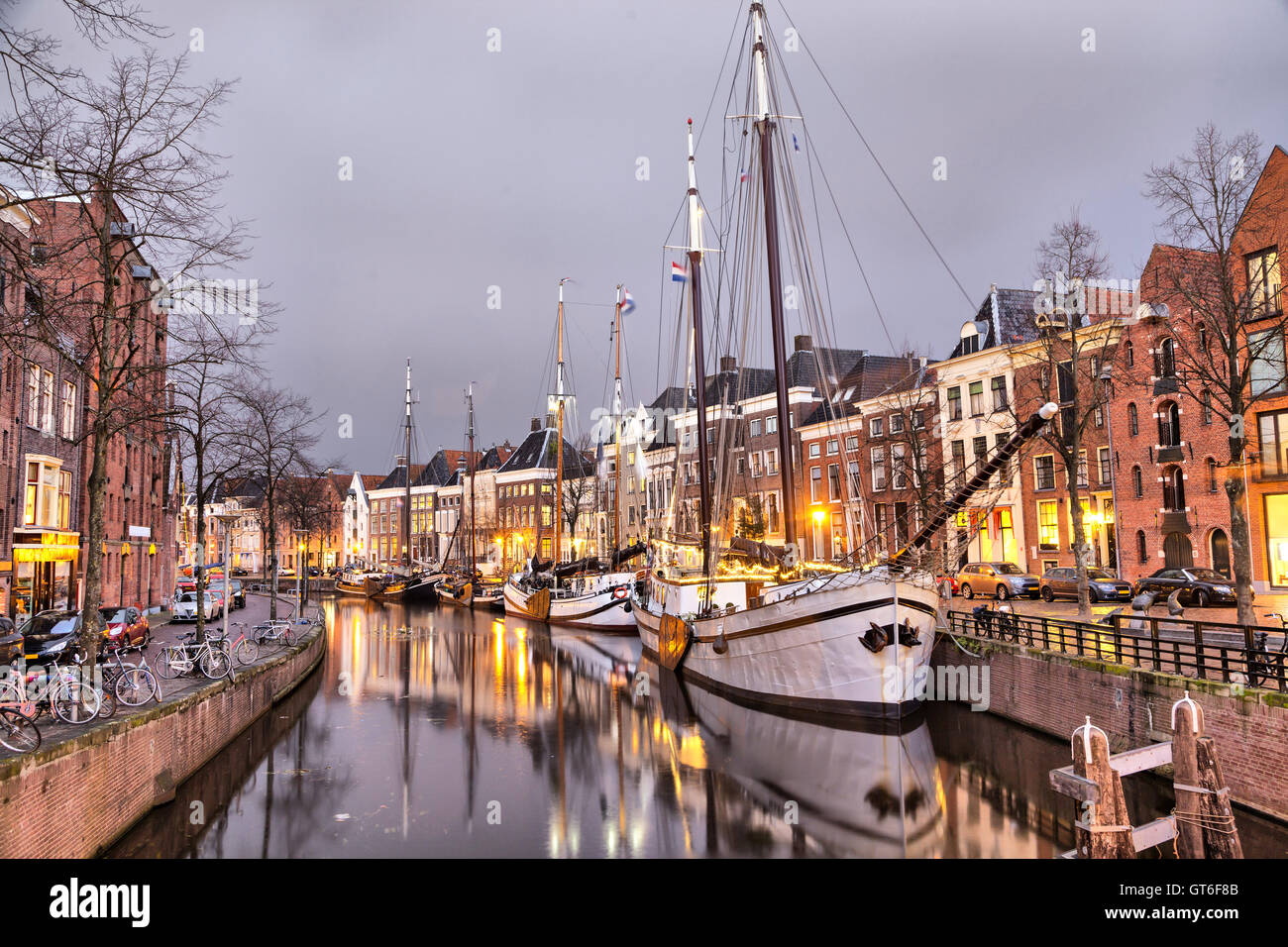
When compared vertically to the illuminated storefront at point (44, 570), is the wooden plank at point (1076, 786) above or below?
below

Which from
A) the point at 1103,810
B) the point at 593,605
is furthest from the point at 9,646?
the point at 593,605

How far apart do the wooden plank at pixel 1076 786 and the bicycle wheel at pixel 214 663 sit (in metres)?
17.2

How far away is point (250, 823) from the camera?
1470 cm

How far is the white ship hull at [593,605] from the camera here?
48.8m

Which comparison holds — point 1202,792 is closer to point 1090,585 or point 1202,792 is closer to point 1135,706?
point 1135,706

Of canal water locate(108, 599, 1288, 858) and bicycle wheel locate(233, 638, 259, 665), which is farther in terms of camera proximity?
bicycle wheel locate(233, 638, 259, 665)

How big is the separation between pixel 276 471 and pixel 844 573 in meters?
28.2

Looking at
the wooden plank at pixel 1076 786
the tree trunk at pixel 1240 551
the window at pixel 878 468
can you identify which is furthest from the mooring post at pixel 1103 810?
the window at pixel 878 468

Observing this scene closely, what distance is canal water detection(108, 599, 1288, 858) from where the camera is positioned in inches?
538

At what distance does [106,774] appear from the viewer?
12273mm

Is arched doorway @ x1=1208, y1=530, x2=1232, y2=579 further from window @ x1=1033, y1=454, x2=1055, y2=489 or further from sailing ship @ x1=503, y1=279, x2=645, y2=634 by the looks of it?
sailing ship @ x1=503, y1=279, x2=645, y2=634

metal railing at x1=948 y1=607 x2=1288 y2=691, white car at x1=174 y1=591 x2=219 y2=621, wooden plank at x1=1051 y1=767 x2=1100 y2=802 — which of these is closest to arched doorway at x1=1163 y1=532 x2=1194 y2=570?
metal railing at x1=948 y1=607 x2=1288 y2=691

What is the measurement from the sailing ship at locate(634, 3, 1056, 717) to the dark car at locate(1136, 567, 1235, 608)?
446 inches

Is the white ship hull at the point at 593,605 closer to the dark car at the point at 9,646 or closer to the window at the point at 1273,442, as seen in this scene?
the dark car at the point at 9,646
